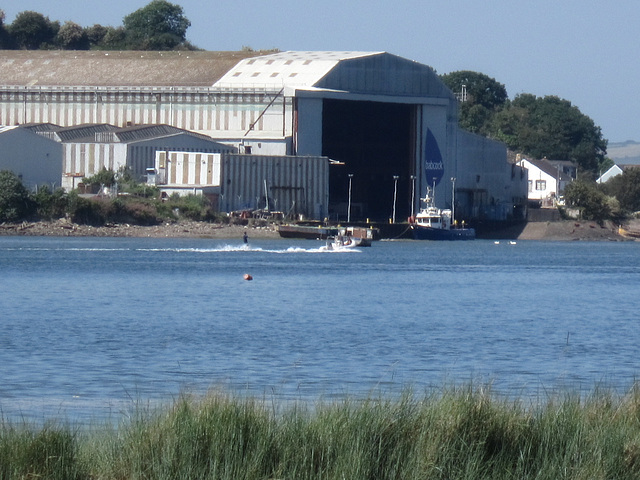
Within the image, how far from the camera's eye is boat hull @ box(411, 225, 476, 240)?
10081 cm

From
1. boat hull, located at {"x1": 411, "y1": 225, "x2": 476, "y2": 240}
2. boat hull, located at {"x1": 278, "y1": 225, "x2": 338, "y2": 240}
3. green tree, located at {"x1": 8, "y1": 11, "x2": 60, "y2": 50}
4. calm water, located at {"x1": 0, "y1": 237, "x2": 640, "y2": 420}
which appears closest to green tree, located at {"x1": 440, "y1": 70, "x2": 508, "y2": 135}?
green tree, located at {"x1": 8, "y1": 11, "x2": 60, "y2": 50}

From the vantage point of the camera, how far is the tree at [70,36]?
161125 mm

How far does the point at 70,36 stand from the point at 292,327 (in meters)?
134

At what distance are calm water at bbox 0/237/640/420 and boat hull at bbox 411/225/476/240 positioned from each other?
89.8 ft

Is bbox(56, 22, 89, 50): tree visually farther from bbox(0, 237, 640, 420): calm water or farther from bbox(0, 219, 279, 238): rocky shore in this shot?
bbox(0, 237, 640, 420): calm water

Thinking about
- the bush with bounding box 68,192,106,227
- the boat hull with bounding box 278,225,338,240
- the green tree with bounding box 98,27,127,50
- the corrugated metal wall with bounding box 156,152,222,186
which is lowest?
the boat hull with bounding box 278,225,338,240

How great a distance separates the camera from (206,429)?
11883 mm

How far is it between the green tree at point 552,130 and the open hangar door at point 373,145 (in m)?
70.6

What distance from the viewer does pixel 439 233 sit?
4006 inches

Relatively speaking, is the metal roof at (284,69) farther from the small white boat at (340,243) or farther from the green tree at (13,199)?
the green tree at (13,199)

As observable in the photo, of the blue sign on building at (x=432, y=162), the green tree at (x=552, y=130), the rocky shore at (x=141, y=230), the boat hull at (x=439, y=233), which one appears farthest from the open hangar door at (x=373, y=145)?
the green tree at (x=552, y=130)

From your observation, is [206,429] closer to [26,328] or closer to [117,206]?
[26,328]

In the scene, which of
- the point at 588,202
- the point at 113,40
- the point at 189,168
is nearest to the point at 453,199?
the point at 588,202

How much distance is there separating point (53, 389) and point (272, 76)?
80.8 meters
